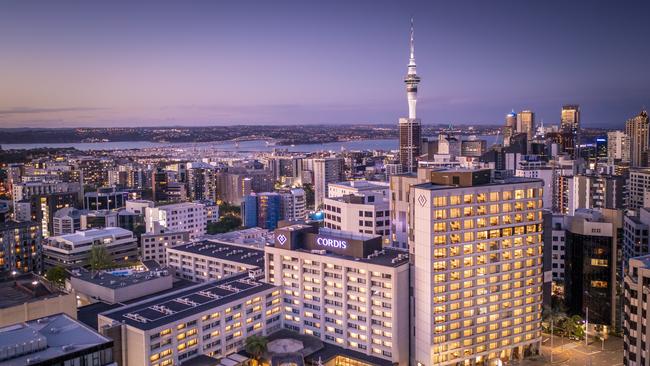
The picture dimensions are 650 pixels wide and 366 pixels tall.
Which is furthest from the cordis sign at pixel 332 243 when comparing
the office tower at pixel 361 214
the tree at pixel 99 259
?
the tree at pixel 99 259

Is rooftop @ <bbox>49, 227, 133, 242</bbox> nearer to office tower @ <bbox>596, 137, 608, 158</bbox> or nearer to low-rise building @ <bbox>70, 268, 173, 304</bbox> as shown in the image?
low-rise building @ <bbox>70, 268, 173, 304</bbox>

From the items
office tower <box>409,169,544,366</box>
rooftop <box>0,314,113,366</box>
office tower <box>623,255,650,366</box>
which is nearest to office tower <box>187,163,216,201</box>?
office tower <box>409,169,544,366</box>

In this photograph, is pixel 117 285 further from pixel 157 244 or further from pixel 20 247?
pixel 20 247

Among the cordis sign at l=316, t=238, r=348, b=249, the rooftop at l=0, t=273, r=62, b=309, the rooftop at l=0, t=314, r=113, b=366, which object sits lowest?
the rooftop at l=0, t=273, r=62, b=309

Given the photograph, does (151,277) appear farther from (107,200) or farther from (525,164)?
(525,164)

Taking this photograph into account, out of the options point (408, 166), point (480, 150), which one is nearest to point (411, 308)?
point (408, 166)

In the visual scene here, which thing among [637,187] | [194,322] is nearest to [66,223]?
[194,322]

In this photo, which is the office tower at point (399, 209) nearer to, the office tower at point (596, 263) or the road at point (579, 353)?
the office tower at point (596, 263)
